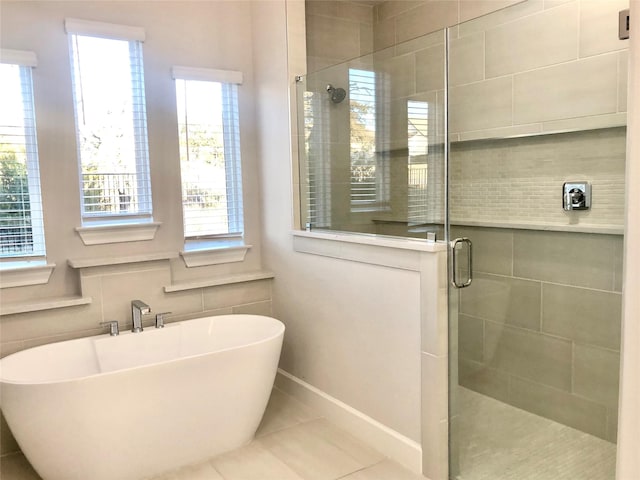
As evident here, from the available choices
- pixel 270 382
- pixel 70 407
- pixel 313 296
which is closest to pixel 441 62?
pixel 313 296

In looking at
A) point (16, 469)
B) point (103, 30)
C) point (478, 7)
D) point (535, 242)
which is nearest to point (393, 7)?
point (478, 7)

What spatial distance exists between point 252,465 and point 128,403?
0.66 metres

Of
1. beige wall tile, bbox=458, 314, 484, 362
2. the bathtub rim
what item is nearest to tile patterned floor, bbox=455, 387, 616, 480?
beige wall tile, bbox=458, 314, 484, 362

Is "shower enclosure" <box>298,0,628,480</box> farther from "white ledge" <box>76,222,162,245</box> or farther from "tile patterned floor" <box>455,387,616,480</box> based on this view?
A: "white ledge" <box>76,222,162,245</box>

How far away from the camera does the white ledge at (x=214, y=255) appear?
3.25m

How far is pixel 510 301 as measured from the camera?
254 cm

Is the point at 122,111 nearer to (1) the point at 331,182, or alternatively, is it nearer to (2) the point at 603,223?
(1) the point at 331,182

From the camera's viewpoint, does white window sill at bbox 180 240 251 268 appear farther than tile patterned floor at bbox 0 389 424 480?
Yes

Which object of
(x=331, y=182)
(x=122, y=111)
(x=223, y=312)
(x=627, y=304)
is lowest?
(x=223, y=312)

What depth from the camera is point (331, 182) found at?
3.10 metres

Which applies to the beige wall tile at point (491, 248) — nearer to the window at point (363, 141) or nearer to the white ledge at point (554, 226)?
the white ledge at point (554, 226)

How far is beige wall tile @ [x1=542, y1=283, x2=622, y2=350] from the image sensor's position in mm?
2158

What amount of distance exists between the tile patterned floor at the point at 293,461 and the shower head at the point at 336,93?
1815 millimetres

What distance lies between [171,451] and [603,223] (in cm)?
214
